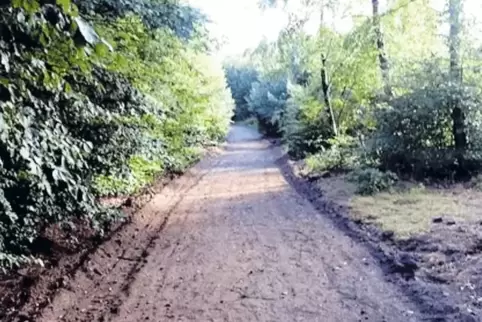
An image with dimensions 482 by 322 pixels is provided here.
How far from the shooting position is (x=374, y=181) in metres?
11.8

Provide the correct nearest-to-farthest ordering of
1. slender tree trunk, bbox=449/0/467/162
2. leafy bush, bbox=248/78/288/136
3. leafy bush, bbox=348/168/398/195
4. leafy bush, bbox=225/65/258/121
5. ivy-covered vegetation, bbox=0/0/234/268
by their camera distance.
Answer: ivy-covered vegetation, bbox=0/0/234/268 → leafy bush, bbox=348/168/398/195 → slender tree trunk, bbox=449/0/467/162 → leafy bush, bbox=248/78/288/136 → leafy bush, bbox=225/65/258/121

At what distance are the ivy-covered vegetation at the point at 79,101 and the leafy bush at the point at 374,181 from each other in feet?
14.3

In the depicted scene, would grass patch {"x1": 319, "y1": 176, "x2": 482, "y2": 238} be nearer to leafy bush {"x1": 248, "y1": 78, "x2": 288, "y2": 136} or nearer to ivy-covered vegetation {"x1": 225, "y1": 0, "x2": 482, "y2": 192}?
ivy-covered vegetation {"x1": 225, "y1": 0, "x2": 482, "y2": 192}

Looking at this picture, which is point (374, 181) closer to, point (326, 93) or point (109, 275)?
point (109, 275)

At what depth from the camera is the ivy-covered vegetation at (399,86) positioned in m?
12.3

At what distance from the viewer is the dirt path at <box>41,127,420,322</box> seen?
5254 mm

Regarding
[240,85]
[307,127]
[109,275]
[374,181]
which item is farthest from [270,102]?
[109,275]

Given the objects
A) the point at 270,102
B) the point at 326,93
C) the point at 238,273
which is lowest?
the point at 270,102

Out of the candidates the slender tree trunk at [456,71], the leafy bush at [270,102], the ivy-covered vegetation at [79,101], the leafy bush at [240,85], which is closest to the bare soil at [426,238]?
the slender tree trunk at [456,71]

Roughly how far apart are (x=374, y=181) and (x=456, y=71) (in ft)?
10.8

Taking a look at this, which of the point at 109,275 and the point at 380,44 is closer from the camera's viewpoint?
the point at 109,275

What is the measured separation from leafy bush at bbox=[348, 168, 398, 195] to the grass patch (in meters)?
0.23

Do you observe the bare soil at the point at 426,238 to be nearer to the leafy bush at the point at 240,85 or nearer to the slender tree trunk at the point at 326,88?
the slender tree trunk at the point at 326,88

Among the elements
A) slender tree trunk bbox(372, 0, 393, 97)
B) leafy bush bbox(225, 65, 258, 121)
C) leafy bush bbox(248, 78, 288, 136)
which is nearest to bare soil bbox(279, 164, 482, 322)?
slender tree trunk bbox(372, 0, 393, 97)
